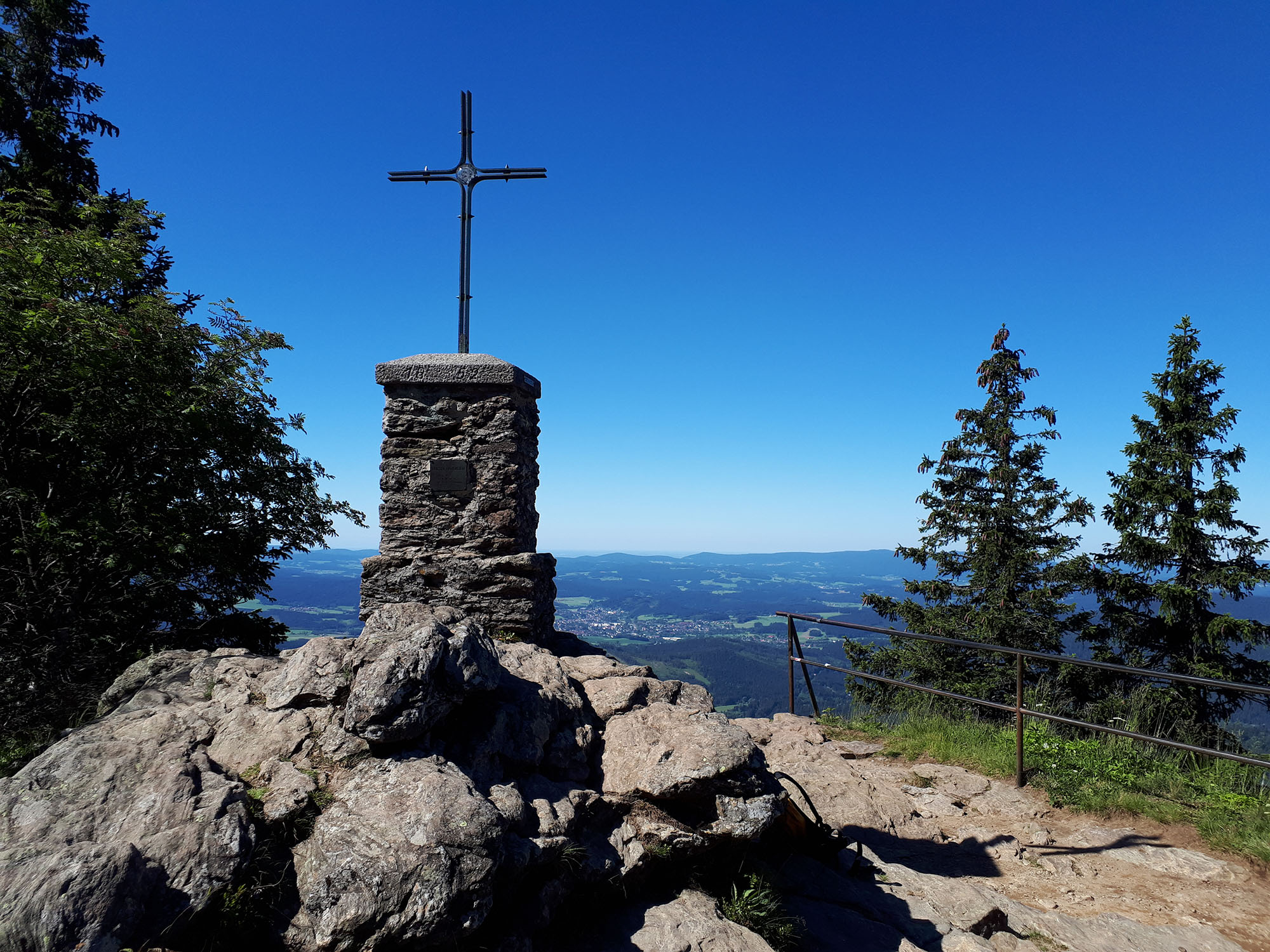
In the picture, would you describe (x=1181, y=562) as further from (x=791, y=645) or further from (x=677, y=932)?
(x=677, y=932)

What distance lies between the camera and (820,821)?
396 cm

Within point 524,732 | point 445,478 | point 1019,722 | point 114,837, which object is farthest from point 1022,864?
point 114,837

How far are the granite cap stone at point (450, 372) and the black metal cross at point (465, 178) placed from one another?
1.52ft

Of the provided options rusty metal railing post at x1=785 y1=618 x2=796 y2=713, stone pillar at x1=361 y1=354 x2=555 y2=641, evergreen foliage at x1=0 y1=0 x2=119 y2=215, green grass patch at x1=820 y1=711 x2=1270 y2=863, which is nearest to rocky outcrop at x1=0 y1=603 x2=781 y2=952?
stone pillar at x1=361 y1=354 x2=555 y2=641

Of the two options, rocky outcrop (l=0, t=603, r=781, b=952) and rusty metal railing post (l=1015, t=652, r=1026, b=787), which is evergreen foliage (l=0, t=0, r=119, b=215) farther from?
rusty metal railing post (l=1015, t=652, r=1026, b=787)

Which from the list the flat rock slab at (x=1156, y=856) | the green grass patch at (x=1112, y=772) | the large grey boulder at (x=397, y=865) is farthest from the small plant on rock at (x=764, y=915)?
the green grass patch at (x=1112, y=772)

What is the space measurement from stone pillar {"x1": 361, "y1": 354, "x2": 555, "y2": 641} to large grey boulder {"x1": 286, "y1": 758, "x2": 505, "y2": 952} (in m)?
2.24

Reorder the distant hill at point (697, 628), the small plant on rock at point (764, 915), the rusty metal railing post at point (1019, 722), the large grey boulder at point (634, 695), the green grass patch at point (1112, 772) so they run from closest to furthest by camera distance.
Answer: the small plant on rock at point (764, 915), the large grey boulder at point (634, 695), the green grass patch at point (1112, 772), the rusty metal railing post at point (1019, 722), the distant hill at point (697, 628)

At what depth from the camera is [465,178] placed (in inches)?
211

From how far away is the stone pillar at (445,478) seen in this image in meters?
4.86

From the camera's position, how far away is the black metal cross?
17.4 ft

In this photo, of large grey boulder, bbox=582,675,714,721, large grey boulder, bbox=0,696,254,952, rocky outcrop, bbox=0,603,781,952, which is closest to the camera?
large grey boulder, bbox=0,696,254,952

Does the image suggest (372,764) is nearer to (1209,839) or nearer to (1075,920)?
(1075,920)

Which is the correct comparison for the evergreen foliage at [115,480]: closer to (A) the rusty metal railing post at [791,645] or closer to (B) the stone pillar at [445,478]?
(B) the stone pillar at [445,478]
